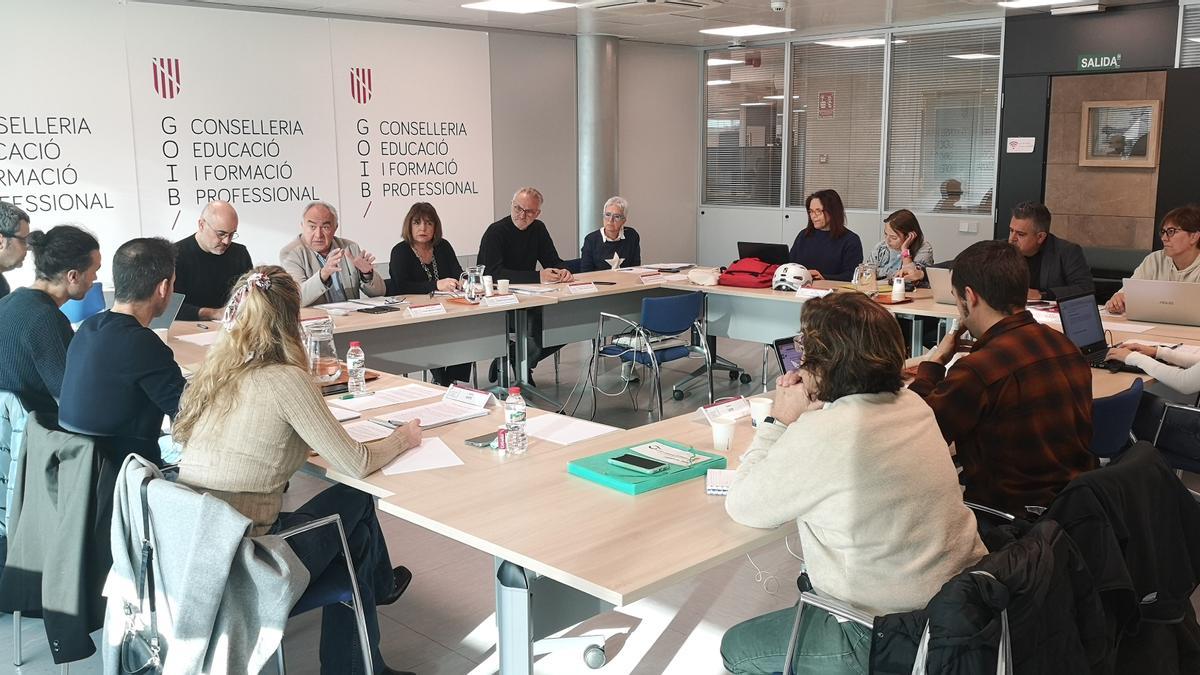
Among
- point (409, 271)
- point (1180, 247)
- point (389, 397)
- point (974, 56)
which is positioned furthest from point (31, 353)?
point (974, 56)

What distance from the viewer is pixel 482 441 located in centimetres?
292

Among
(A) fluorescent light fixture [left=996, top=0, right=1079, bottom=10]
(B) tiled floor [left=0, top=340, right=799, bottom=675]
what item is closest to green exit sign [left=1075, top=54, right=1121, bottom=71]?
(A) fluorescent light fixture [left=996, top=0, right=1079, bottom=10]

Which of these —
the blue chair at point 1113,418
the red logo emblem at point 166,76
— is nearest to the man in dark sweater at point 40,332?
the blue chair at point 1113,418

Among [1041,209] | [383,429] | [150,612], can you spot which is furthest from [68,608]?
[1041,209]

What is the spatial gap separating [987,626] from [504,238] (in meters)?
5.23

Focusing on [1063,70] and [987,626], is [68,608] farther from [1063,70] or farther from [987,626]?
[1063,70]

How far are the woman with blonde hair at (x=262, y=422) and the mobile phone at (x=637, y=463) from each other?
0.62 m

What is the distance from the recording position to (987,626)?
1.76m

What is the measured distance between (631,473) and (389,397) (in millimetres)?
1229

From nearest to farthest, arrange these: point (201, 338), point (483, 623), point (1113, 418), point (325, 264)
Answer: point (1113, 418), point (483, 623), point (201, 338), point (325, 264)

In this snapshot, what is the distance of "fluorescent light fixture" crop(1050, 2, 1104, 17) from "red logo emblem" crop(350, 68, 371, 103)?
5.40 metres

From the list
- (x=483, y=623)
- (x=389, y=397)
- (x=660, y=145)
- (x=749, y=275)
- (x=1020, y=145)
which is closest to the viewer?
(x=483, y=623)

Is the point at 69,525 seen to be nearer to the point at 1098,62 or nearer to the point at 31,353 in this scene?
the point at 31,353

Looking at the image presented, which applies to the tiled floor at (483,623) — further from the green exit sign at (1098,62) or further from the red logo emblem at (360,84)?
the green exit sign at (1098,62)
